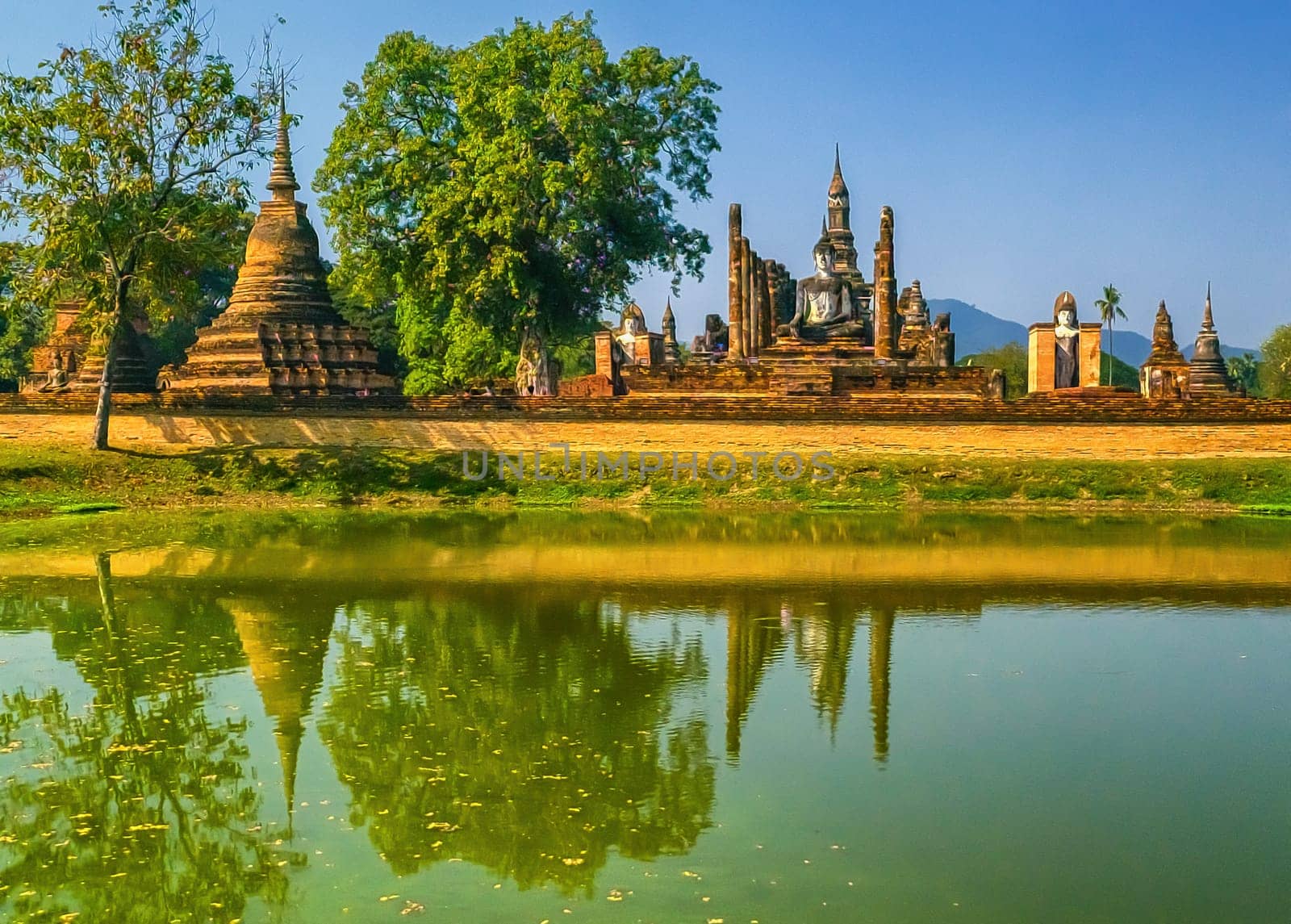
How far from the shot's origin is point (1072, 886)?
6.63 metres

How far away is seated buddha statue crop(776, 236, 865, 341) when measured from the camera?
3281cm

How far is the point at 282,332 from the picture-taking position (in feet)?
107

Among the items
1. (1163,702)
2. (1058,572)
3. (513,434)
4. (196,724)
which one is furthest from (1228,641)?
(513,434)

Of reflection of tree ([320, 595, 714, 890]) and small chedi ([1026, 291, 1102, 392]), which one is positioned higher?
small chedi ([1026, 291, 1102, 392])

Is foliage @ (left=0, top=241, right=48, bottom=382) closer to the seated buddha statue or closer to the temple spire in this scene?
the temple spire

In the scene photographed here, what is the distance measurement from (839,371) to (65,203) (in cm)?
1393

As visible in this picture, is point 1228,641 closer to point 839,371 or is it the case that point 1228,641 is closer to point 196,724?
point 196,724

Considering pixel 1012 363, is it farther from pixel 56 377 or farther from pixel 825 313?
pixel 56 377

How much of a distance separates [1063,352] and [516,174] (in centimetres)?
1321

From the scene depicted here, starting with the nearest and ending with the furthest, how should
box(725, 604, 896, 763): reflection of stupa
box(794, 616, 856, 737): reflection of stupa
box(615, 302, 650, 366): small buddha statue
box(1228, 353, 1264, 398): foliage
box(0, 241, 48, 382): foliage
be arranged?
box(725, 604, 896, 763): reflection of stupa → box(794, 616, 856, 737): reflection of stupa → box(615, 302, 650, 366): small buddha statue → box(0, 241, 48, 382): foliage → box(1228, 353, 1264, 398): foliage

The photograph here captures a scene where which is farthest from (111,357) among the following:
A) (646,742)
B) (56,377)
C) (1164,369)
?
(1164,369)

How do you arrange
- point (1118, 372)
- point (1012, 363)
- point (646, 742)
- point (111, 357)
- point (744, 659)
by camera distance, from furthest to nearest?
point (1118, 372) < point (1012, 363) < point (111, 357) < point (744, 659) < point (646, 742)

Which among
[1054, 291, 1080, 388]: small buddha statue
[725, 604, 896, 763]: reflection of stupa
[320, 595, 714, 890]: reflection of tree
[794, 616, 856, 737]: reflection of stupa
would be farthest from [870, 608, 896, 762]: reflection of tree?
[1054, 291, 1080, 388]: small buddha statue

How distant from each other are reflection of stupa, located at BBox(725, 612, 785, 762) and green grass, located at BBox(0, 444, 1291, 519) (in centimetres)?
1035
